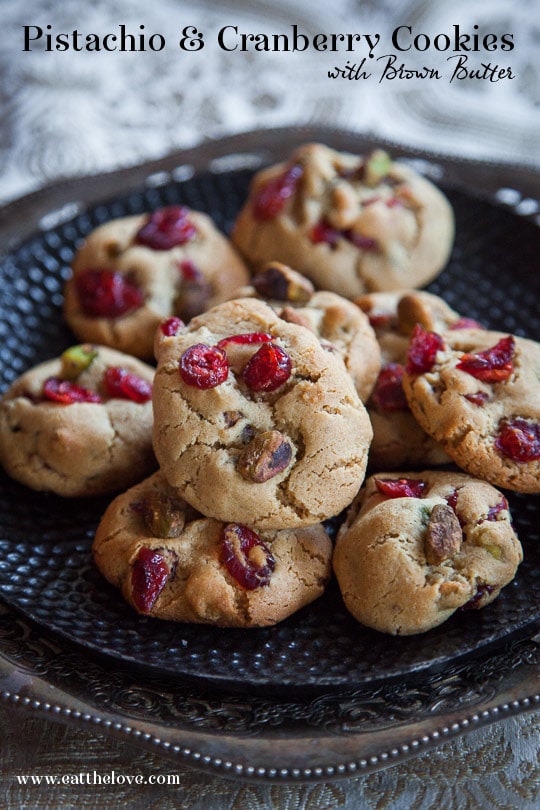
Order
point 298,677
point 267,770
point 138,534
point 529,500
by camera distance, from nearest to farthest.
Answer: point 267,770, point 298,677, point 138,534, point 529,500

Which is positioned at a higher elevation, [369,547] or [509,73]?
[509,73]

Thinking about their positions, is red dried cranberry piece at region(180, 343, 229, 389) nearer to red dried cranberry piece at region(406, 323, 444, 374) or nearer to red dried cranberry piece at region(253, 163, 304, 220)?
red dried cranberry piece at region(406, 323, 444, 374)

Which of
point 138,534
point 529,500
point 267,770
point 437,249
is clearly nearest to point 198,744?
point 267,770

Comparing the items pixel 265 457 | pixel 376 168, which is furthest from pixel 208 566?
pixel 376 168

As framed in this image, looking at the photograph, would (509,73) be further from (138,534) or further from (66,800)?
(66,800)

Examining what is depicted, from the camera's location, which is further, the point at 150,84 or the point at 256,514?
the point at 150,84

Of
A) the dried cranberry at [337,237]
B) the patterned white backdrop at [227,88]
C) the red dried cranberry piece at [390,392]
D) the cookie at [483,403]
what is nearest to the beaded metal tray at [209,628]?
the cookie at [483,403]

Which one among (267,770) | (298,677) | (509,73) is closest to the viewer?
(267,770)
